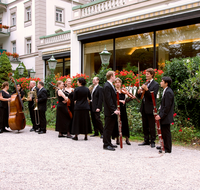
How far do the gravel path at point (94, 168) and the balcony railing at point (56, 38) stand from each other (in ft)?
42.7

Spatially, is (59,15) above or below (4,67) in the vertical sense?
above

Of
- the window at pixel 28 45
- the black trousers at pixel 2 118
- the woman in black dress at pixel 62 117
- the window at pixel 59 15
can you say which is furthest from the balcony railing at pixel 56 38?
the woman in black dress at pixel 62 117

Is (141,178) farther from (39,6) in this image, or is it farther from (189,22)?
(39,6)

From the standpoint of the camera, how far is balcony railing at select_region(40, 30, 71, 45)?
60.0 ft

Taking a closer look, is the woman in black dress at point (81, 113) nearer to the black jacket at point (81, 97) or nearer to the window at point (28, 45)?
the black jacket at point (81, 97)

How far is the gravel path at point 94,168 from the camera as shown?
373 centimetres

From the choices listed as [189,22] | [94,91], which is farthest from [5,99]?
[189,22]

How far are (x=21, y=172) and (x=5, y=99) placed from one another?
5482 millimetres

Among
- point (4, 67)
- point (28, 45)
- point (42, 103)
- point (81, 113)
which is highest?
point (28, 45)

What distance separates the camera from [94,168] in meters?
4.55

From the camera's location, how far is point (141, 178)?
13.1ft

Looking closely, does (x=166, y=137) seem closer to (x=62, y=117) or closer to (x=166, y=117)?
(x=166, y=117)

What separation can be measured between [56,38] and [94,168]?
16297mm

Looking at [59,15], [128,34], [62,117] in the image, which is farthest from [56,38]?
[62,117]
